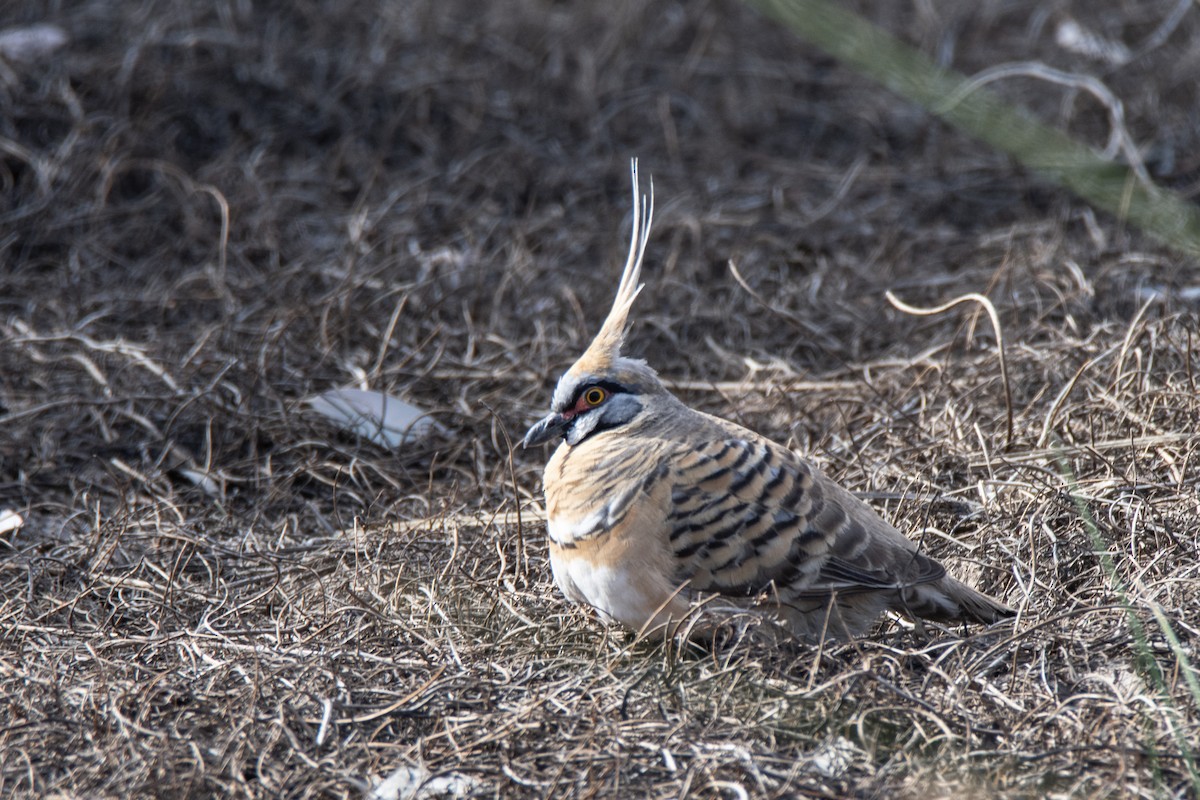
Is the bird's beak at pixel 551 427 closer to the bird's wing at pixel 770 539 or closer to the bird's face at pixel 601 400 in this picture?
the bird's face at pixel 601 400

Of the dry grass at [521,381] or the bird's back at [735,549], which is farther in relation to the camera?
the bird's back at [735,549]

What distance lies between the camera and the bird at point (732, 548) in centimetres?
304

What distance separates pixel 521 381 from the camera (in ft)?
15.7

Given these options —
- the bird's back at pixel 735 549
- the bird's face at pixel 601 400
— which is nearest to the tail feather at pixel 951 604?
the bird's back at pixel 735 549

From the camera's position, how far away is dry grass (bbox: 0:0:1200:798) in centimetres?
266

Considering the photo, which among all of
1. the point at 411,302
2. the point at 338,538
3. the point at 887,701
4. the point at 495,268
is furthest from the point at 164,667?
the point at 495,268

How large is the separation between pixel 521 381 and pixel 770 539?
1.89 metres

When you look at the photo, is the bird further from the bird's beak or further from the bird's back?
the bird's beak

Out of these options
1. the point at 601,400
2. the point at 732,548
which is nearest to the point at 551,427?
the point at 601,400

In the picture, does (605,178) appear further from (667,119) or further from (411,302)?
(411,302)

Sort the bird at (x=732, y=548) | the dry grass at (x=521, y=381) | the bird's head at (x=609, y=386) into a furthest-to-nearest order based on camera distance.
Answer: the bird's head at (x=609, y=386)
the bird at (x=732, y=548)
the dry grass at (x=521, y=381)

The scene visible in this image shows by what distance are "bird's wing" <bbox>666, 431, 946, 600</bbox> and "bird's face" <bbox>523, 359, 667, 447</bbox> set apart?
31cm

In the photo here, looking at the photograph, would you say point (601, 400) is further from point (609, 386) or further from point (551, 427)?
point (551, 427)

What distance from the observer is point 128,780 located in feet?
8.17
